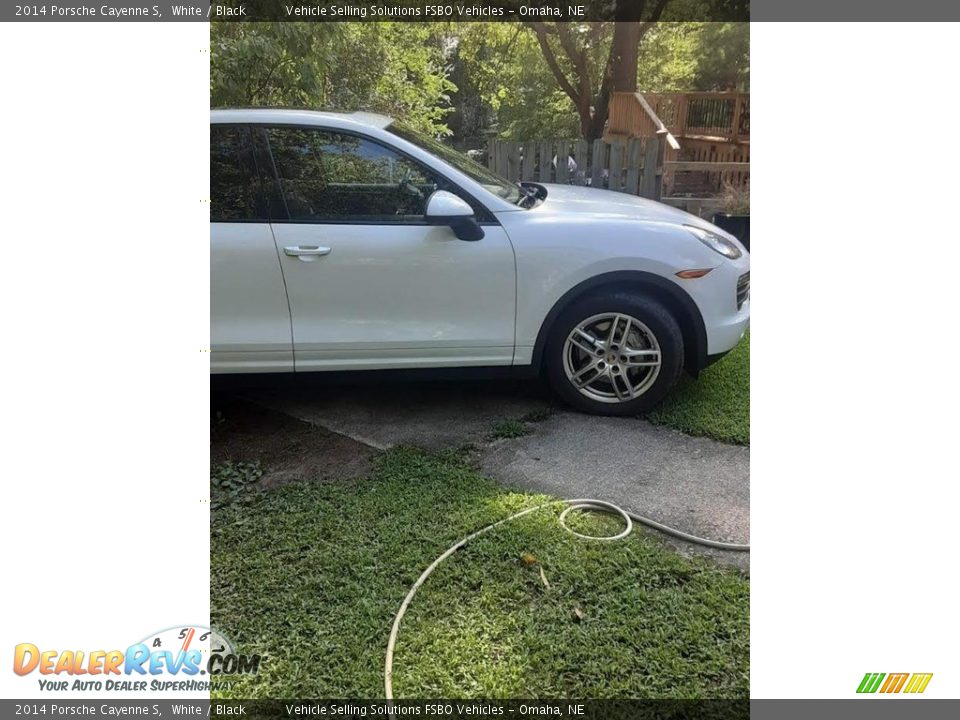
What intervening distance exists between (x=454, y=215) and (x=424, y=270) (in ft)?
1.04

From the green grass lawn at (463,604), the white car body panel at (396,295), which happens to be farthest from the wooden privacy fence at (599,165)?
the green grass lawn at (463,604)

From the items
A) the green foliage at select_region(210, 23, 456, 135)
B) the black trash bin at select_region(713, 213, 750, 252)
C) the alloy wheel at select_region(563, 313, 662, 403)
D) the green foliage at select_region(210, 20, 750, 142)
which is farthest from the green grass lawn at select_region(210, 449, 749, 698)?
the black trash bin at select_region(713, 213, 750, 252)

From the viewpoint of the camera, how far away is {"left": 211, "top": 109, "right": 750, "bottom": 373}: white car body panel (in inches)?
127

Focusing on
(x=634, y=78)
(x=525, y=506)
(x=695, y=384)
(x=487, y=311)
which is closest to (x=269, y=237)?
(x=487, y=311)

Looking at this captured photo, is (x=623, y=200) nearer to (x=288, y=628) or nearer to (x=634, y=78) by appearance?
(x=288, y=628)

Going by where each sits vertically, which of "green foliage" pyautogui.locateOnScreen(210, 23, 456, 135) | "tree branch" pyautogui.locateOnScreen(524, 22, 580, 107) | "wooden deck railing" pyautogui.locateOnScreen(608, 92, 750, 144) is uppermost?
"wooden deck railing" pyautogui.locateOnScreen(608, 92, 750, 144)

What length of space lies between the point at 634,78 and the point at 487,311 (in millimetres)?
4939

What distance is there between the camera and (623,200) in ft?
12.7

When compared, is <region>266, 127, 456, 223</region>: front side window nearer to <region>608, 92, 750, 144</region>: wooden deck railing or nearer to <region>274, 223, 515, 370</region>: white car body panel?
<region>274, 223, 515, 370</region>: white car body panel

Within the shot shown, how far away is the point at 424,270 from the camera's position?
3.27m

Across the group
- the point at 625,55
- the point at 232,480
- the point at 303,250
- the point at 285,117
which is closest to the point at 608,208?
the point at 303,250

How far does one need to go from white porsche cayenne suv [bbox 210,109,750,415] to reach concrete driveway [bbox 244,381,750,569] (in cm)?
31

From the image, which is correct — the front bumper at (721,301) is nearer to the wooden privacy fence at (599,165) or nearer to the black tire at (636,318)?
the black tire at (636,318)
